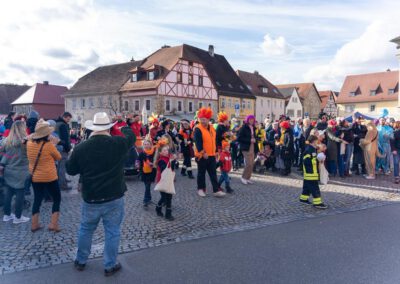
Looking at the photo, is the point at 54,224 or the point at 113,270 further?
the point at 54,224

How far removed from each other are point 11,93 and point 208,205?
2792 inches

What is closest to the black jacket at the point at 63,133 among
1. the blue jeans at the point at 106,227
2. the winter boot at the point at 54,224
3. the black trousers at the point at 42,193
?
the black trousers at the point at 42,193

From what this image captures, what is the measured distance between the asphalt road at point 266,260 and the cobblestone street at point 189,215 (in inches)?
14.8

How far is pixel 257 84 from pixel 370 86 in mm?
19373

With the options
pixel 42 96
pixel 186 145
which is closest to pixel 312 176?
pixel 186 145

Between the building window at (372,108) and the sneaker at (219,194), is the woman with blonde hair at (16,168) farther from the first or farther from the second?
the building window at (372,108)

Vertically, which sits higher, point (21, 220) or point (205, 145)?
point (205, 145)

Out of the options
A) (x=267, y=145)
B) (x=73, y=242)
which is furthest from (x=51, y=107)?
(x=73, y=242)

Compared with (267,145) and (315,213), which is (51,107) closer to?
(267,145)

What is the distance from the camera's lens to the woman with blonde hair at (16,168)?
6211mm

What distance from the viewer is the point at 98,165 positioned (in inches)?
165

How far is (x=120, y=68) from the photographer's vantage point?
4706cm

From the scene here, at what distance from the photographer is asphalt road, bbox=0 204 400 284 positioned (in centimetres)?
412

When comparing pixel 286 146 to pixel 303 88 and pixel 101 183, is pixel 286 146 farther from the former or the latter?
pixel 303 88
